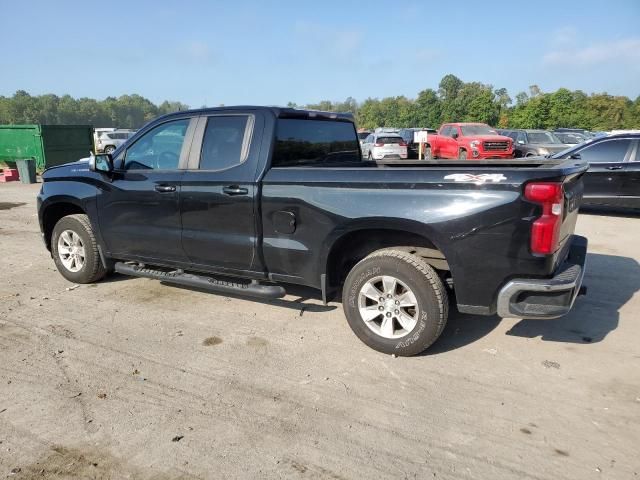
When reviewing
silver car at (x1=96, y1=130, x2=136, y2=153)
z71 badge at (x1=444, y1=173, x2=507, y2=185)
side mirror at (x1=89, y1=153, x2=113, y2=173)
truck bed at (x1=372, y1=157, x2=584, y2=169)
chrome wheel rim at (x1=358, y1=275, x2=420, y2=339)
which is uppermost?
silver car at (x1=96, y1=130, x2=136, y2=153)

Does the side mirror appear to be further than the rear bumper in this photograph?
Yes

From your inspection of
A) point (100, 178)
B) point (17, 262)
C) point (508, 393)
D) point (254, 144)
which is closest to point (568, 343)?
point (508, 393)

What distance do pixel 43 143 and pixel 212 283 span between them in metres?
16.5

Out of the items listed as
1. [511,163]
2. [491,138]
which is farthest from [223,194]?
[491,138]

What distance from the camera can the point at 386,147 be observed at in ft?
72.3

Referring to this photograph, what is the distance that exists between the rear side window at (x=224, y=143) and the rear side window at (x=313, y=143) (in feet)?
1.05

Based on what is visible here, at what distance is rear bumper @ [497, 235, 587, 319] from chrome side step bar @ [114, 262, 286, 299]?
1.84 meters

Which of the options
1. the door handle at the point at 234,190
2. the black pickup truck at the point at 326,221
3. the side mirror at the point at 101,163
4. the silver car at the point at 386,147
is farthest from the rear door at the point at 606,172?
the silver car at the point at 386,147

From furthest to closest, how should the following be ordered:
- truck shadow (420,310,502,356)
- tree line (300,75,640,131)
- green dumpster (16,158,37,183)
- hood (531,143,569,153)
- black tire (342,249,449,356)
Result: tree line (300,75,640,131) → hood (531,143,569,153) → green dumpster (16,158,37,183) → truck shadow (420,310,502,356) → black tire (342,249,449,356)

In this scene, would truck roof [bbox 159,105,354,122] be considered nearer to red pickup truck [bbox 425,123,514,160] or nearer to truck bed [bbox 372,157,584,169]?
truck bed [bbox 372,157,584,169]

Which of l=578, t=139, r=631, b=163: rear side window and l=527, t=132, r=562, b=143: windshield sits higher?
l=527, t=132, r=562, b=143: windshield

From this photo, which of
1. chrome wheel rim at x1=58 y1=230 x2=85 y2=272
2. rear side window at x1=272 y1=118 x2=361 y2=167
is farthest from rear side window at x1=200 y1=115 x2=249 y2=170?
chrome wheel rim at x1=58 y1=230 x2=85 y2=272

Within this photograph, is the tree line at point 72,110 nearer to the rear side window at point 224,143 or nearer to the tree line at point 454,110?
the tree line at point 454,110

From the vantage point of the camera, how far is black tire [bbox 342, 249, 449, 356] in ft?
11.7
